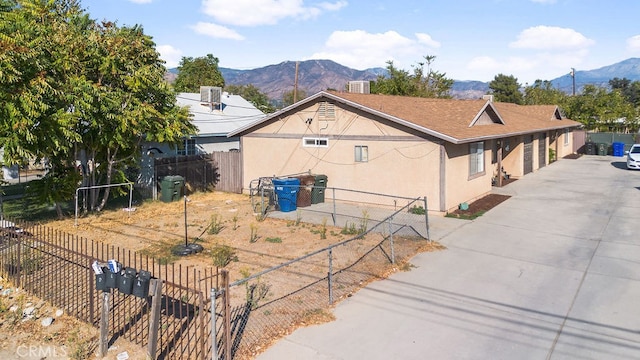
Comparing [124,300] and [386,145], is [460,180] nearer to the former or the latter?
[386,145]

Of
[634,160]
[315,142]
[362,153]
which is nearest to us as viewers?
[362,153]

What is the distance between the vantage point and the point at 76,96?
1389 centimetres

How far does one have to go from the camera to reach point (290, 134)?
792 inches

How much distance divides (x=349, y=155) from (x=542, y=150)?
706 inches

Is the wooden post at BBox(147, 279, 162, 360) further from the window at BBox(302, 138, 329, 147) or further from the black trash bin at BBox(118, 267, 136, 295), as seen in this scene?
the window at BBox(302, 138, 329, 147)

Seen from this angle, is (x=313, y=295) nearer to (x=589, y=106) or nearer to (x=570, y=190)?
(x=570, y=190)

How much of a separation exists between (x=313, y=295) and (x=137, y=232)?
24.9ft

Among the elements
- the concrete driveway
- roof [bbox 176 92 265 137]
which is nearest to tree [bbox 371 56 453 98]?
roof [bbox 176 92 265 137]

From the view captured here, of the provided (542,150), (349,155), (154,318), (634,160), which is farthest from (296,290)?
(634,160)

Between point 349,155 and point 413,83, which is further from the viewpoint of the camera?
point 413,83

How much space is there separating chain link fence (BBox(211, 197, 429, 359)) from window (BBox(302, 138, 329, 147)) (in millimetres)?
6151

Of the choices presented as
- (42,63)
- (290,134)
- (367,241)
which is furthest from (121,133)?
(367,241)

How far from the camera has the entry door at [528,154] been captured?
26.4m

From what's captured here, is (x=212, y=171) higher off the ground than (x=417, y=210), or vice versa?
(x=212, y=171)
